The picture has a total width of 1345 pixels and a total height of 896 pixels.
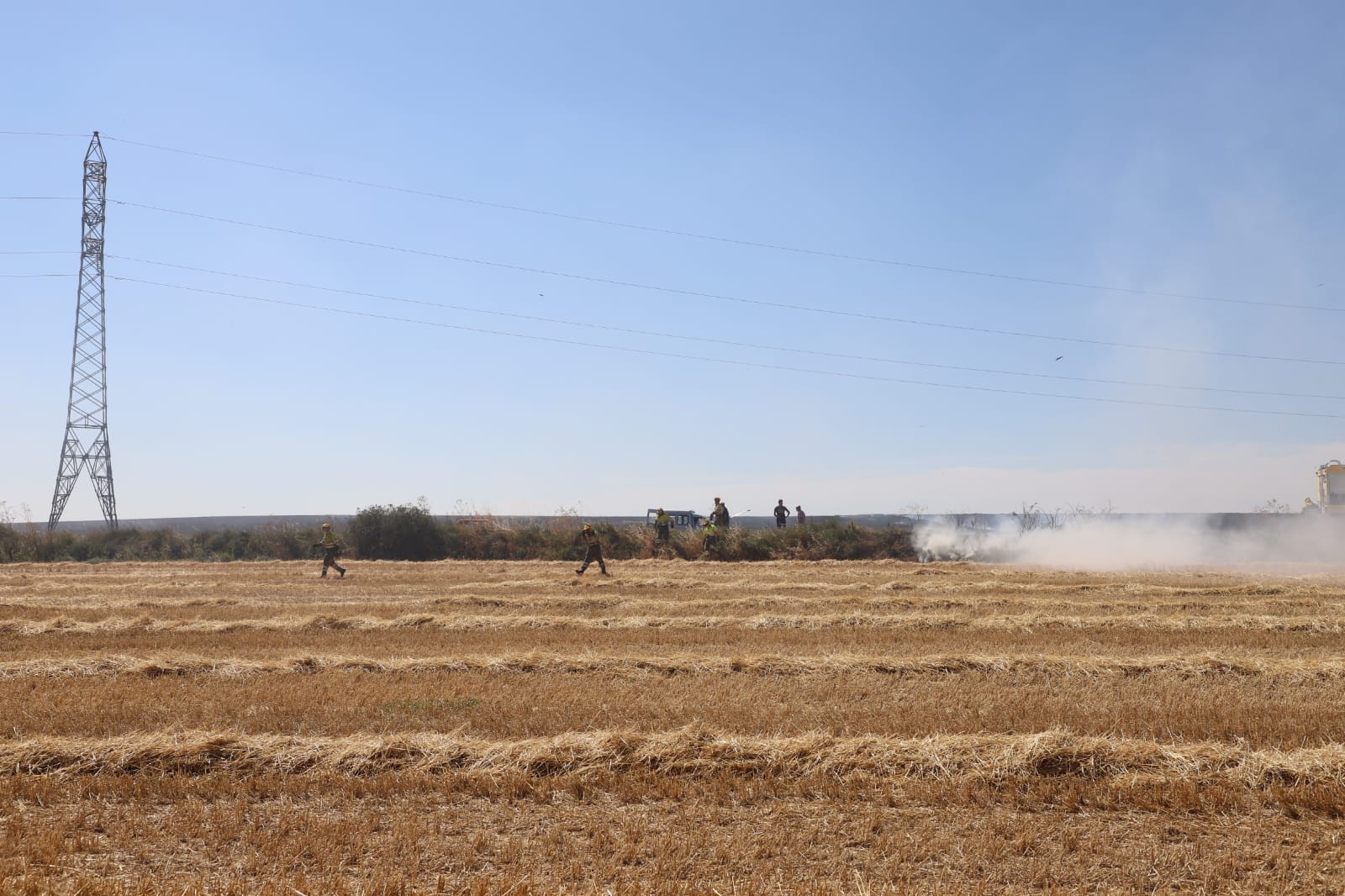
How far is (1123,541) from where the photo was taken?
127 ft

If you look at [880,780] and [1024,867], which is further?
[880,780]

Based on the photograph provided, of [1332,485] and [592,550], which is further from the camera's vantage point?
[1332,485]

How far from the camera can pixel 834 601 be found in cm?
2056

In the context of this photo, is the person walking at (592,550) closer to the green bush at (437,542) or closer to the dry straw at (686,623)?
the dry straw at (686,623)

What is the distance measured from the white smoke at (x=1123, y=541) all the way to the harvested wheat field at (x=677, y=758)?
61.1 feet

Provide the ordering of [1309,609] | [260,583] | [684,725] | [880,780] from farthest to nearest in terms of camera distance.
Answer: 1. [260,583]
2. [1309,609]
3. [684,725]
4. [880,780]

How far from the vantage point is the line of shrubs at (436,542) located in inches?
1417

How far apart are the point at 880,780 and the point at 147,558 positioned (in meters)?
37.6

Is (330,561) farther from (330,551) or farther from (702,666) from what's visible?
(702,666)

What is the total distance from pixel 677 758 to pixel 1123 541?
34687 millimetres

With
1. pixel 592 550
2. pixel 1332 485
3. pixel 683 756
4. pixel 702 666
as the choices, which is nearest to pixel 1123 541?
pixel 1332 485

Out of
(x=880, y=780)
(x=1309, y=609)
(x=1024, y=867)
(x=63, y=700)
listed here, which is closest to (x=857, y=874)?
(x=1024, y=867)

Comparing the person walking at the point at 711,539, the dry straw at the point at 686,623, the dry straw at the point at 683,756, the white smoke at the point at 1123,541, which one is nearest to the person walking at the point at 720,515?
the person walking at the point at 711,539

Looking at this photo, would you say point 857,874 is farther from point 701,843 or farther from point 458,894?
point 458,894
